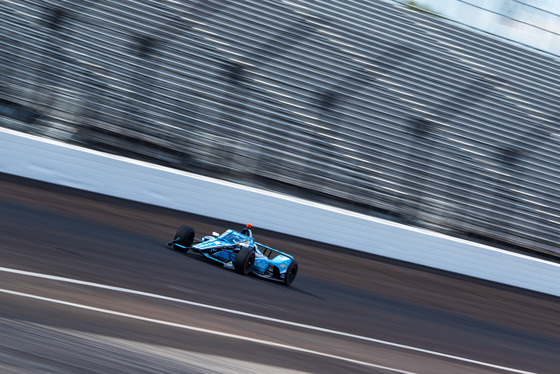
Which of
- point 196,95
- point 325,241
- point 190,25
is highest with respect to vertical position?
point 190,25

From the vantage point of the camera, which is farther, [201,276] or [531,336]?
[531,336]

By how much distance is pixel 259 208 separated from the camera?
13.9 m

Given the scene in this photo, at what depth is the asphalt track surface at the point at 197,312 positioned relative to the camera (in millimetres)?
4757

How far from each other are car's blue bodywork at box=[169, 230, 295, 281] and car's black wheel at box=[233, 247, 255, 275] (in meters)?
0.13

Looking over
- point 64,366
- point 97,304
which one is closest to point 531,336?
point 97,304

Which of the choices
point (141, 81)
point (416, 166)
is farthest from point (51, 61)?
point (416, 166)

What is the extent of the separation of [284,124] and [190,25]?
122 inches

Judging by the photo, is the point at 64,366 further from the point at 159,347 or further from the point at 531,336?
the point at 531,336

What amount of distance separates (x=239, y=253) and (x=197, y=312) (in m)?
2.25

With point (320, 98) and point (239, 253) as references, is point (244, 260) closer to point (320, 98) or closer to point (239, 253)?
point (239, 253)

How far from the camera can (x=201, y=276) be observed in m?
7.70

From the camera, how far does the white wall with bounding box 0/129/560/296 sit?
42.5 ft

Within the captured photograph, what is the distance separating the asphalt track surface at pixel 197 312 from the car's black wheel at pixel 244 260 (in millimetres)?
103

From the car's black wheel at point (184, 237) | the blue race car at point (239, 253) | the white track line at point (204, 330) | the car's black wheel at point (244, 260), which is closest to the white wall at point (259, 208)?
the car's black wheel at point (184, 237)
